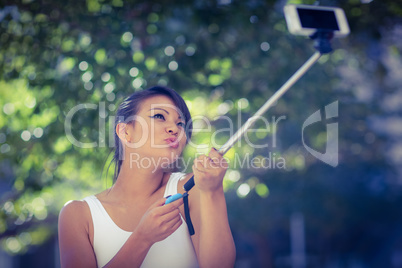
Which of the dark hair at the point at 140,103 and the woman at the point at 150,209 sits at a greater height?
the dark hair at the point at 140,103

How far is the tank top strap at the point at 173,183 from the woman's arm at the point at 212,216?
0.22 meters

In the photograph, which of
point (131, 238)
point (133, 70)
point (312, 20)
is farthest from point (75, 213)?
point (133, 70)

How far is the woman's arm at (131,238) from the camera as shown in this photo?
1.72 meters

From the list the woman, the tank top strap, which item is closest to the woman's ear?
the woman

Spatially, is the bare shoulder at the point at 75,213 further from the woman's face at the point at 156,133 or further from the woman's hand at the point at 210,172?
the woman's hand at the point at 210,172

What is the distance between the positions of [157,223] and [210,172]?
0.98 ft

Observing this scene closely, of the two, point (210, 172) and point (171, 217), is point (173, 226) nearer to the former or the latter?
point (171, 217)

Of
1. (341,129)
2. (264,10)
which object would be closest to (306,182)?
(341,129)

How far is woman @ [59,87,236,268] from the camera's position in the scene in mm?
1744

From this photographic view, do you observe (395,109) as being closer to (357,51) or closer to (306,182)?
(306,182)

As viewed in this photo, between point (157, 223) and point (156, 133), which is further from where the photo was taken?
point (156, 133)

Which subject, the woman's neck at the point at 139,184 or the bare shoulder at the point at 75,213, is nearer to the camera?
the bare shoulder at the point at 75,213

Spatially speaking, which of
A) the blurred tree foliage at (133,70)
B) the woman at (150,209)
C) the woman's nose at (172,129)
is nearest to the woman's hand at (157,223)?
the woman at (150,209)

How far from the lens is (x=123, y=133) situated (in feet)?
6.71
